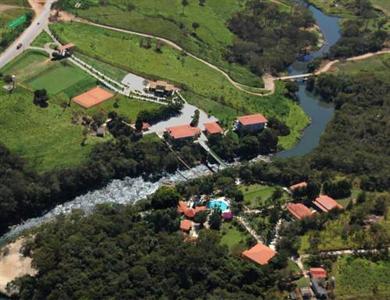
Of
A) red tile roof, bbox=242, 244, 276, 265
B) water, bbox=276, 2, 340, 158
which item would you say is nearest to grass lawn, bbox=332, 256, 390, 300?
red tile roof, bbox=242, 244, 276, 265

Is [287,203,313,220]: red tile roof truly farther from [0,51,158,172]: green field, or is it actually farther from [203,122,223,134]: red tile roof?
→ [0,51,158,172]: green field

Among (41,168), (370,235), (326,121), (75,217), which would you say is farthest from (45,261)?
(326,121)

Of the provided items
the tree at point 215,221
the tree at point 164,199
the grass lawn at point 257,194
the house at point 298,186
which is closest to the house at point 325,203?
the house at point 298,186

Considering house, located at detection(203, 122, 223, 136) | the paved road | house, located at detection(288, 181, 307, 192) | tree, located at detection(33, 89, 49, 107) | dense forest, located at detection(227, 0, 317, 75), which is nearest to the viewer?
house, located at detection(288, 181, 307, 192)

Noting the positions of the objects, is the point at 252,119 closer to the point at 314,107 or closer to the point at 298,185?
the point at 298,185

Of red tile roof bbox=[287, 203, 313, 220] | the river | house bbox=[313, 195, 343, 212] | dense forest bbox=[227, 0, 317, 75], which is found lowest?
the river

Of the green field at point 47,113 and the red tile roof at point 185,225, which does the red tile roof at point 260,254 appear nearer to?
the red tile roof at point 185,225
